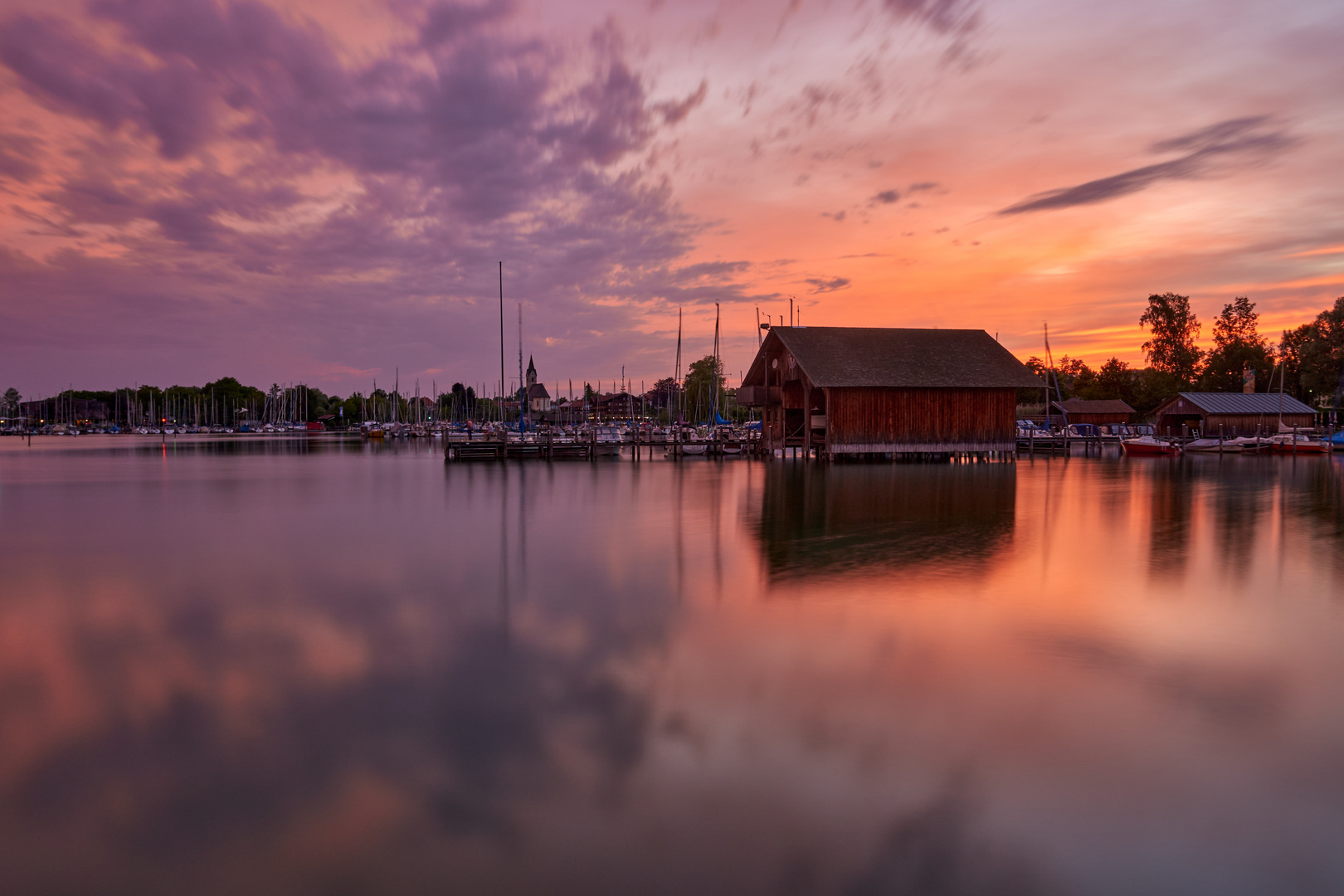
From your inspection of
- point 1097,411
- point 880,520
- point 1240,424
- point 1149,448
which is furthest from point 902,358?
point 1097,411

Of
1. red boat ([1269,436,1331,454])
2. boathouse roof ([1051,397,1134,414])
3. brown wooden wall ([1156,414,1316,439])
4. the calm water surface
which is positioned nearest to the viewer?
the calm water surface

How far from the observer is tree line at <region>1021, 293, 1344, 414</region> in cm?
7712

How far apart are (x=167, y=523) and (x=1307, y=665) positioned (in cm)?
2492

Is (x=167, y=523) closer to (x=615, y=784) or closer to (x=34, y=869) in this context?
(x=34, y=869)

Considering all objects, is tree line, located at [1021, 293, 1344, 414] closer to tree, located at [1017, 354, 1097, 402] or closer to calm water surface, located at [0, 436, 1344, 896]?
tree, located at [1017, 354, 1097, 402]

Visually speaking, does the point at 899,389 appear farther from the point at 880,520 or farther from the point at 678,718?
the point at 678,718

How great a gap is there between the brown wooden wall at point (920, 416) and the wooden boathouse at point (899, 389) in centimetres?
5

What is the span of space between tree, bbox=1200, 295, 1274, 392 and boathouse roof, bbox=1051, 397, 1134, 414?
10.4 metres

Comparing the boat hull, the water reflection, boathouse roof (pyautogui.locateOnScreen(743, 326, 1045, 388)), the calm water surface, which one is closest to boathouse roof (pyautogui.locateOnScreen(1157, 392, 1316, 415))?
the boat hull

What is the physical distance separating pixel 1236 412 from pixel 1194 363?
2991cm

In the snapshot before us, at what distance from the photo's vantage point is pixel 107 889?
4.54 meters

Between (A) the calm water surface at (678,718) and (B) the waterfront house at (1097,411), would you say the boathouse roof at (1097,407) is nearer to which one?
(B) the waterfront house at (1097,411)

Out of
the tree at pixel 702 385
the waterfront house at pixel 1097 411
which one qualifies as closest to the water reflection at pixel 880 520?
the waterfront house at pixel 1097 411

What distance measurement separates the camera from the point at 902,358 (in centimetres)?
4428
